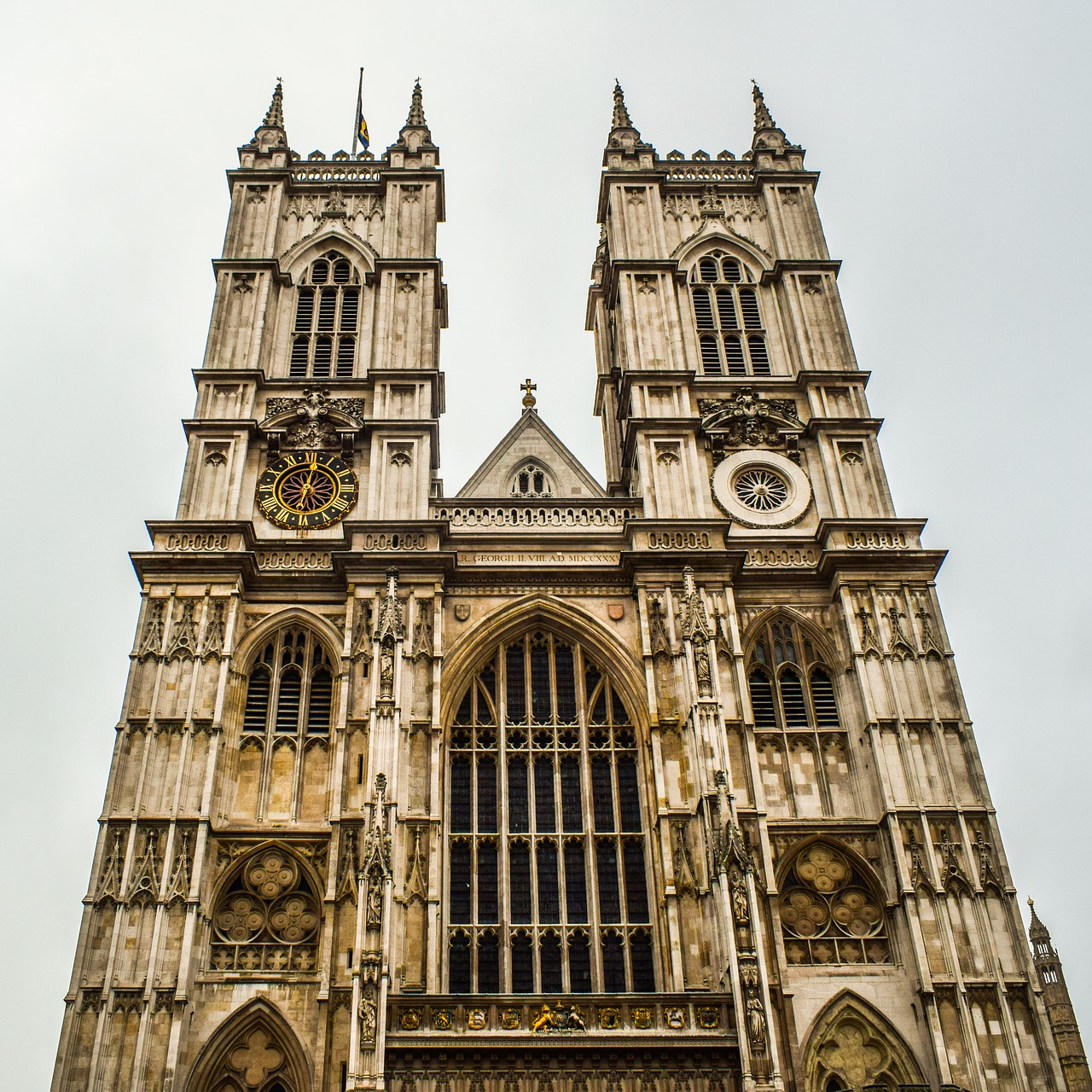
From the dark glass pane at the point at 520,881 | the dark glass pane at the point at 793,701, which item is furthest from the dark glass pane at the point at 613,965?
the dark glass pane at the point at 793,701

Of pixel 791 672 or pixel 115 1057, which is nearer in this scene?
pixel 115 1057

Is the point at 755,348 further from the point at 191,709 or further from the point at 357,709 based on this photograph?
the point at 191,709

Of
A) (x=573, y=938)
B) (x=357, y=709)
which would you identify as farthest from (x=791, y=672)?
(x=357, y=709)

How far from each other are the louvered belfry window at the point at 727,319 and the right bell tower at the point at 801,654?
7 cm

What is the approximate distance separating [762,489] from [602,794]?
8264 mm

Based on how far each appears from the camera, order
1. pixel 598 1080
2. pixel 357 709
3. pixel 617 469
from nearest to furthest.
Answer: pixel 598 1080 < pixel 357 709 < pixel 617 469

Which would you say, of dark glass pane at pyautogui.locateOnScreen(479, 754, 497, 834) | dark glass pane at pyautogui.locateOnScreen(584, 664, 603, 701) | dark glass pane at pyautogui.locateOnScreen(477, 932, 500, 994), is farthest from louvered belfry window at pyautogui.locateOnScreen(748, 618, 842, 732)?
dark glass pane at pyautogui.locateOnScreen(477, 932, 500, 994)

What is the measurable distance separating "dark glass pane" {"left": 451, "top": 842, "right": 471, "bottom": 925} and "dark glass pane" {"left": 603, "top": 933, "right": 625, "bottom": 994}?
2.51m

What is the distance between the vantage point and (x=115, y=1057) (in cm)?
2027

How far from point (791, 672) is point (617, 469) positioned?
922 cm

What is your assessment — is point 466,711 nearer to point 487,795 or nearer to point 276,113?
point 487,795

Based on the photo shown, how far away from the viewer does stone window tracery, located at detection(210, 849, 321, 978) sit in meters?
22.0

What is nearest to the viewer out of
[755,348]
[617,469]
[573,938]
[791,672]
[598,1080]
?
[598,1080]

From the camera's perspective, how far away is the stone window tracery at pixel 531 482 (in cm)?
3120
